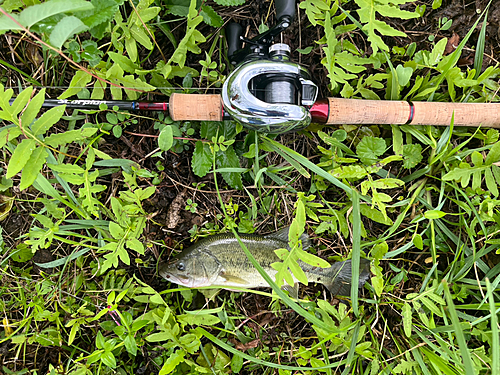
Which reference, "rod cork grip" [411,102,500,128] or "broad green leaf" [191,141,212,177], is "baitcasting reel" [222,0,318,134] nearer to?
"broad green leaf" [191,141,212,177]

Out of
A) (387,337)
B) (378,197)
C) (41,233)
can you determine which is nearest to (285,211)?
(378,197)

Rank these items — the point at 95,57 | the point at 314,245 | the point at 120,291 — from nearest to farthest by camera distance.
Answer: the point at 95,57
the point at 120,291
the point at 314,245

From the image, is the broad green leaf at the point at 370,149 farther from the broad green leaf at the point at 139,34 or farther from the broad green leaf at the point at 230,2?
the broad green leaf at the point at 139,34

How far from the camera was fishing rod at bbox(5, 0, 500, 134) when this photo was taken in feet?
7.11

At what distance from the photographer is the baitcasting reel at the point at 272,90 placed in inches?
84.7

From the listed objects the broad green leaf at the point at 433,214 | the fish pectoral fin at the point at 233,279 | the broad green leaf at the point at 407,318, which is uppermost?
the broad green leaf at the point at 433,214

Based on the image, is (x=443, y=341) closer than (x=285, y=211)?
Yes

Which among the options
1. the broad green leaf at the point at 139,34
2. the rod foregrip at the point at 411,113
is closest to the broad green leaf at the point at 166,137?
the broad green leaf at the point at 139,34

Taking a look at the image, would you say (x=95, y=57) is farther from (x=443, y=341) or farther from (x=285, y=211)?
(x=443, y=341)

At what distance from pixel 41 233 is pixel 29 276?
60cm

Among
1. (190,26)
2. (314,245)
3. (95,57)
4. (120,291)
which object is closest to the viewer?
(190,26)

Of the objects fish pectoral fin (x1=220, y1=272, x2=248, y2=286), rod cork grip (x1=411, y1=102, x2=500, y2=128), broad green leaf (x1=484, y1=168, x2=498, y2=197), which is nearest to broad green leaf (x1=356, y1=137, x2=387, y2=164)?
rod cork grip (x1=411, y1=102, x2=500, y2=128)

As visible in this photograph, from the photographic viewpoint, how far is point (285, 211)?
2768 mm

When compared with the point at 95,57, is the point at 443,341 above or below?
below
